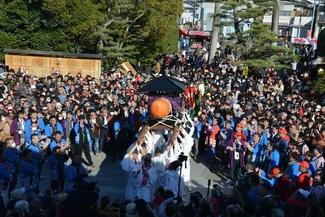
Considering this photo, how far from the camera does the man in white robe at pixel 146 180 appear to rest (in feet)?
39.0

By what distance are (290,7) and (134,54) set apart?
47000 mm

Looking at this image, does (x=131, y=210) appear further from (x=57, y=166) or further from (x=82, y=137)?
(x=82, y=137)

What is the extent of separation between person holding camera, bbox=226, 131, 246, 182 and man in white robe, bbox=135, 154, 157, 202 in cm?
297

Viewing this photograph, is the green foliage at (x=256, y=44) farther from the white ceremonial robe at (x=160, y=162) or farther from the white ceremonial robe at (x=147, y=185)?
the white ceremonial robe at (x=147, y=185)

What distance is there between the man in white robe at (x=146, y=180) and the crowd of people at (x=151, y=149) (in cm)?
2

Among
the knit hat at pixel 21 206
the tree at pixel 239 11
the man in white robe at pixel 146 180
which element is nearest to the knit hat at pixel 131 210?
the knit hat at pixel 21 206

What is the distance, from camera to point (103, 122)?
16.5 m

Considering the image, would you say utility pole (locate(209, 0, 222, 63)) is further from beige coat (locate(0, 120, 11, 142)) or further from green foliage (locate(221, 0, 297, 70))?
beige coat (locate(0, 120, 11, 142))

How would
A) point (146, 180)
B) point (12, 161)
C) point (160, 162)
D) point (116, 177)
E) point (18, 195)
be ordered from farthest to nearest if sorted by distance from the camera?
point (116, 177)
point (160, 162)
point (146, 180)
point (12, 161)
point (18, 195)

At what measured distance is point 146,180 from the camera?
11945mm

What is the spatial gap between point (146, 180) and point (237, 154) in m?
3.29

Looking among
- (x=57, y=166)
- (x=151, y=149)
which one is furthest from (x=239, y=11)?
(x=57, y=166)

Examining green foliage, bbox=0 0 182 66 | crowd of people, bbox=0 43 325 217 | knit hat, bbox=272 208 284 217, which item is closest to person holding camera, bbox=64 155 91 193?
crowd of people, bbox=0 43 325 217

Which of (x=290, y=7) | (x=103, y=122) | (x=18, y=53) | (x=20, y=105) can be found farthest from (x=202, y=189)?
(x=290, y=7)
